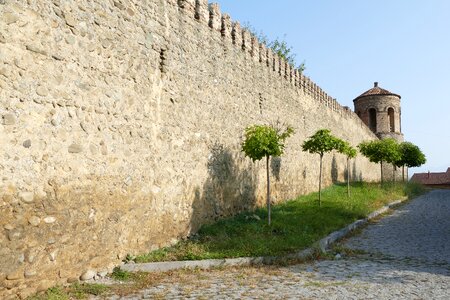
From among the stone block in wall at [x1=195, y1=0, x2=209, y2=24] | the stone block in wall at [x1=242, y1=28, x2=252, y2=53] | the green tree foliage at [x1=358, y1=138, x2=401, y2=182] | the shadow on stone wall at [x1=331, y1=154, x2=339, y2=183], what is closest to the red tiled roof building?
the green tree foliage at [x1=358, y1=138, x2=401, y2=182]

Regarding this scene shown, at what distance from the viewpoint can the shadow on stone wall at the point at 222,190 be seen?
8.15 meters

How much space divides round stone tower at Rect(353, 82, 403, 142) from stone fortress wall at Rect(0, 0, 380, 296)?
91.2 ft

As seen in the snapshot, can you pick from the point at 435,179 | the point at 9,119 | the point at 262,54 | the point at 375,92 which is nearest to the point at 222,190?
the point at 262,54

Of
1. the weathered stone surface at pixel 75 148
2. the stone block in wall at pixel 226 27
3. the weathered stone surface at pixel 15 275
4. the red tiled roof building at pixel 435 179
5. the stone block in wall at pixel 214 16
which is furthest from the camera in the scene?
the red tiled roof building at pixel 435 179

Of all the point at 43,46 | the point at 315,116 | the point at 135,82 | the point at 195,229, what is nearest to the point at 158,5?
the point at 135,82

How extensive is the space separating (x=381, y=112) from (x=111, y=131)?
33.1 metres

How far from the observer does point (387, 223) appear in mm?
11016

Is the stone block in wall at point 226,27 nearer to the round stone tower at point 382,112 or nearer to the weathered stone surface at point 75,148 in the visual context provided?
the weathered stone surface at point 75,148

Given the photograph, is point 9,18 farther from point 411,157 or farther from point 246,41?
point 411,157

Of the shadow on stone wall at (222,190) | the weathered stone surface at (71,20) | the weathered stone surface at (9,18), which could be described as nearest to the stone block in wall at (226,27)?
the shadow on stone wall at (222,190)

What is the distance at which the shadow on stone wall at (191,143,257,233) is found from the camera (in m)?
8.15

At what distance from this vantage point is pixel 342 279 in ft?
17.5

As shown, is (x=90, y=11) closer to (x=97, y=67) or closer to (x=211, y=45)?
(x=97, y=67)

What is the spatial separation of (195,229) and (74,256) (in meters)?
3.08
